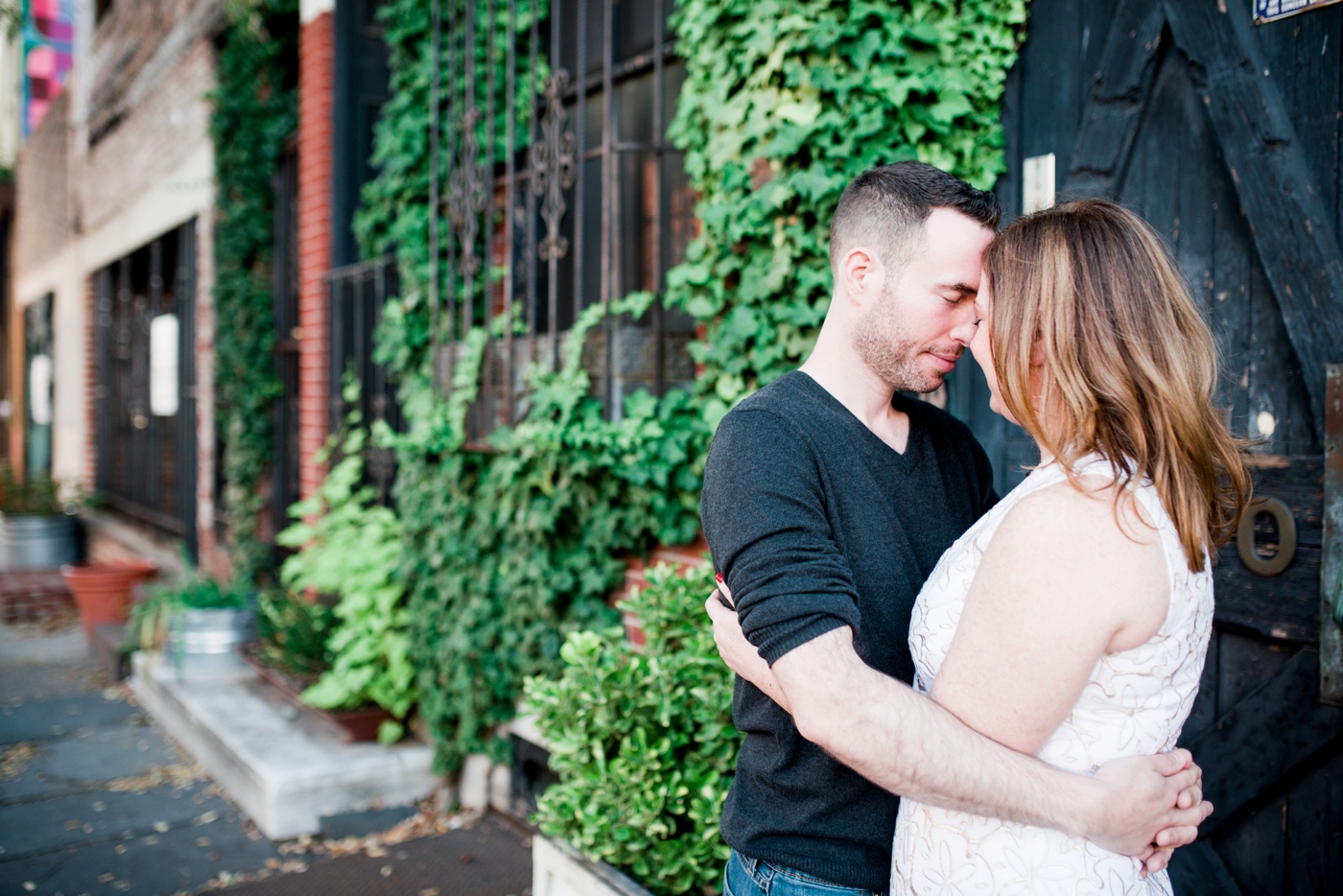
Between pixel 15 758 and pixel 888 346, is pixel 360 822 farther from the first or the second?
pixel 888 346

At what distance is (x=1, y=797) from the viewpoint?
447cm

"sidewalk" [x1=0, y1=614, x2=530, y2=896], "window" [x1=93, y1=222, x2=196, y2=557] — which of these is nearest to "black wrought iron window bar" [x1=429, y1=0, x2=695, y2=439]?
"sidewalk" [x1=0, y1=614, x2=530, y2=896]

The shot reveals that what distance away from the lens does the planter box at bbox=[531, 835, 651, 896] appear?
2.36 meters

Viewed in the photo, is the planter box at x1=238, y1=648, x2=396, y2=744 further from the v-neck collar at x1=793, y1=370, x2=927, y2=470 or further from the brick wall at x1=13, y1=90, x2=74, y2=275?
the brick wall at x1=13, y1=90, x2=74, y2=275

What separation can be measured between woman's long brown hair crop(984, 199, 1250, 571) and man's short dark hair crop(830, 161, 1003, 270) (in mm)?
302

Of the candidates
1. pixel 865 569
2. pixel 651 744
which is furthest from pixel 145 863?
pixel 865 569

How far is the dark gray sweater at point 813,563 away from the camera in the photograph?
136 centimetres

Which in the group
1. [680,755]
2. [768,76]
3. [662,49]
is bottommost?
[680,755]

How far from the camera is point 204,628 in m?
5.52

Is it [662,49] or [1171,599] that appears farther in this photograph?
[662,49]

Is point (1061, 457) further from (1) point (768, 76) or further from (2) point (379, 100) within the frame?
(2) point (379, 100)

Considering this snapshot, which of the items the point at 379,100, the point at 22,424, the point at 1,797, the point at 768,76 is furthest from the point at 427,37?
the point at 22,424

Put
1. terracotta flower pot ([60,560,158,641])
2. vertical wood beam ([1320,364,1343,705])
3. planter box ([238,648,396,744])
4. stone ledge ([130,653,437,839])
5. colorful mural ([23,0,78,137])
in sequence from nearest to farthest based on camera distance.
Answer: vertical wood beam ([1320,364,1343,705]) < stone ledge ([130,653,437,839]) < planter box ([238,648,396,744]) < terracotta flower pot ([60,560,158,641]) < colorful mural ([23,0,78,137])

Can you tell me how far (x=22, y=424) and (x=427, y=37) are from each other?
13947 millimetres
